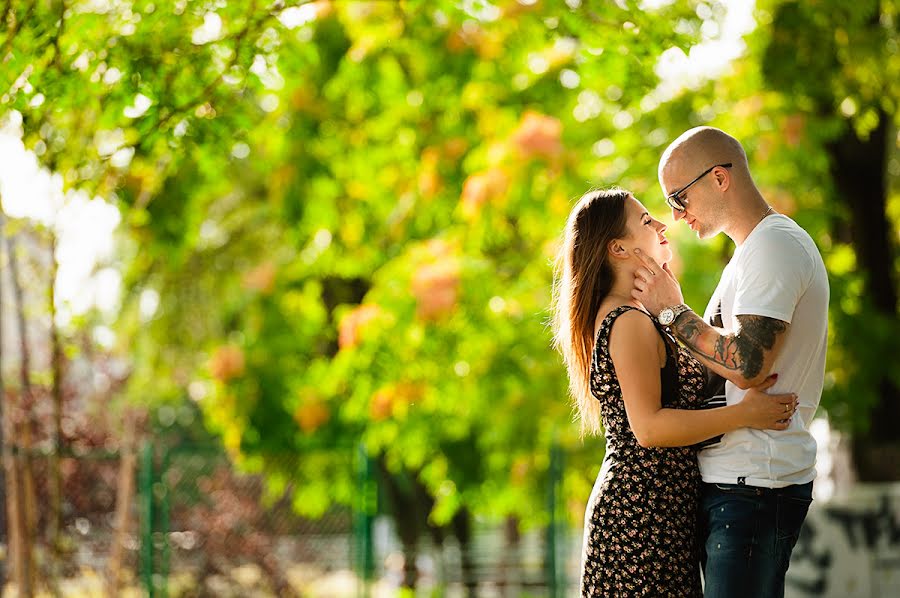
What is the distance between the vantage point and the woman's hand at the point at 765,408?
11.7 ft

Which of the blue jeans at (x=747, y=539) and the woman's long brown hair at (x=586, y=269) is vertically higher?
the woman's long brown hair at (x=586, y=269)

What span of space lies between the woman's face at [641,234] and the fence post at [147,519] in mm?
7672

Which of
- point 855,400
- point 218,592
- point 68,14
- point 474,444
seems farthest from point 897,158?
point 68,14

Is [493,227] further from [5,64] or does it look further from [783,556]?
[783,556]

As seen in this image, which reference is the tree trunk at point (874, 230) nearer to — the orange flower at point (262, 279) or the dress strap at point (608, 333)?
the orange flower at point (262, 279)

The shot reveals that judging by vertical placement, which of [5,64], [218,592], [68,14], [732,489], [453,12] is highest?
[453,12]

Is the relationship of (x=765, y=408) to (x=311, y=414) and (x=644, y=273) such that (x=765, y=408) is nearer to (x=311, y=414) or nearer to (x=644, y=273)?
(x=644, y=273)

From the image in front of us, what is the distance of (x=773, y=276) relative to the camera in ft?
11.6

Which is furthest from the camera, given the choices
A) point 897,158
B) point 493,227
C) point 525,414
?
point 897,158

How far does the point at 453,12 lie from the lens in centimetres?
726

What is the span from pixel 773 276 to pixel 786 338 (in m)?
0.20

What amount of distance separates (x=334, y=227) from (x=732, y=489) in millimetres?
12119

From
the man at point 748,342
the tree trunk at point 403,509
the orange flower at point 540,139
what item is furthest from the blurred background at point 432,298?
the man at point 748,342

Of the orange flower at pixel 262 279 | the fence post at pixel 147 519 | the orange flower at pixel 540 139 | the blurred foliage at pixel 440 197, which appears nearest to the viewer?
the blurred foliage at pixel 440 197
